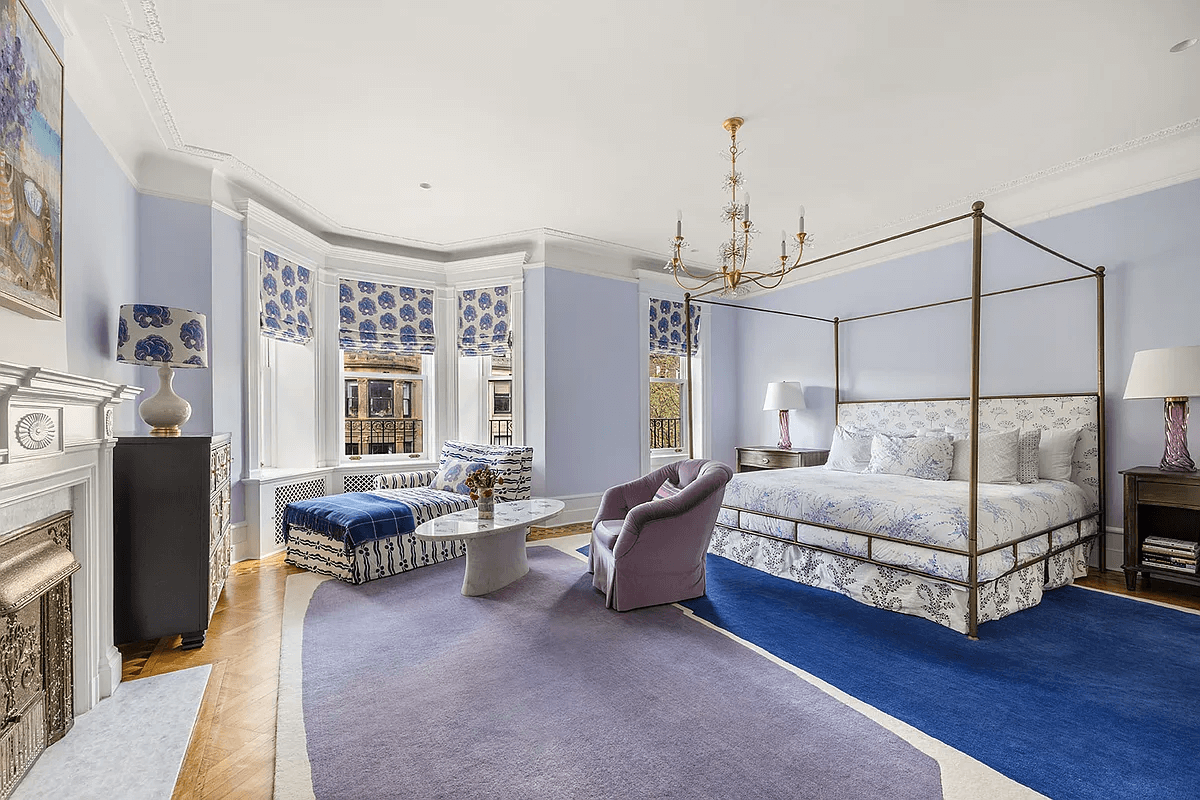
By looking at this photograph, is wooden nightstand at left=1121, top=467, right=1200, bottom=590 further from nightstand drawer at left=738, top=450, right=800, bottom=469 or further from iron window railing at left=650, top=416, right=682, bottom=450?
iron window railing at left=650, top=416, right=682, bottom=450

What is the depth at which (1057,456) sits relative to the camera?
420 cm

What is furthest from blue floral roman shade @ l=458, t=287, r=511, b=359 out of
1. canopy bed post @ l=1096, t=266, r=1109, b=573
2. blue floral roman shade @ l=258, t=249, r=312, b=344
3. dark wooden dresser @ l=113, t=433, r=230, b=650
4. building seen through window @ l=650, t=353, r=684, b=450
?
canopy bed post @ l=1096, t=266, r=1109, b=573

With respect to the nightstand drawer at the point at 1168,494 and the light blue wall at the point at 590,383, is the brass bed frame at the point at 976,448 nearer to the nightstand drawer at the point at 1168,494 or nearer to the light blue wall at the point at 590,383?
the nightstand drawer at the point at 1168,494

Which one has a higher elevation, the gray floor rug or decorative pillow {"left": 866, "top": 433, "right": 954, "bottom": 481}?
decorative pillow {"left": 866, "top": 433, "right": 954, "bottom": 481}

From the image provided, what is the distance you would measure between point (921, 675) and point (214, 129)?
4995mm

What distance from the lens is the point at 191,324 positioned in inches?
128

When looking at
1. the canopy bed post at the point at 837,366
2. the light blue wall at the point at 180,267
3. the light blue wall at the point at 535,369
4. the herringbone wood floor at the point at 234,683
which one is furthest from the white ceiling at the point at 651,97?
the herringbone wood floor at the point at 234,683

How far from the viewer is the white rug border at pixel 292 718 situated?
1.85 m

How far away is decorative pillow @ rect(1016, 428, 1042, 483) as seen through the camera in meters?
4.15

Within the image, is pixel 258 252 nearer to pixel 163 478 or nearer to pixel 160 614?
pixel 163 478

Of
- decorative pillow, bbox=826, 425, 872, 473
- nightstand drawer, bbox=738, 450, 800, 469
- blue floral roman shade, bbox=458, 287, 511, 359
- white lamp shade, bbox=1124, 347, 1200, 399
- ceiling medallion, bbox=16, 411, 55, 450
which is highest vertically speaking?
blue floral roman shade, bbox=458, 287, 511, 359

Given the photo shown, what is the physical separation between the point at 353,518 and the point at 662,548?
2.22 metres

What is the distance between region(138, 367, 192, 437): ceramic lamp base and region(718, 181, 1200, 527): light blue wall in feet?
18.7

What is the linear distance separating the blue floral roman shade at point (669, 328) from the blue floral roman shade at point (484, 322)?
1.82 m
